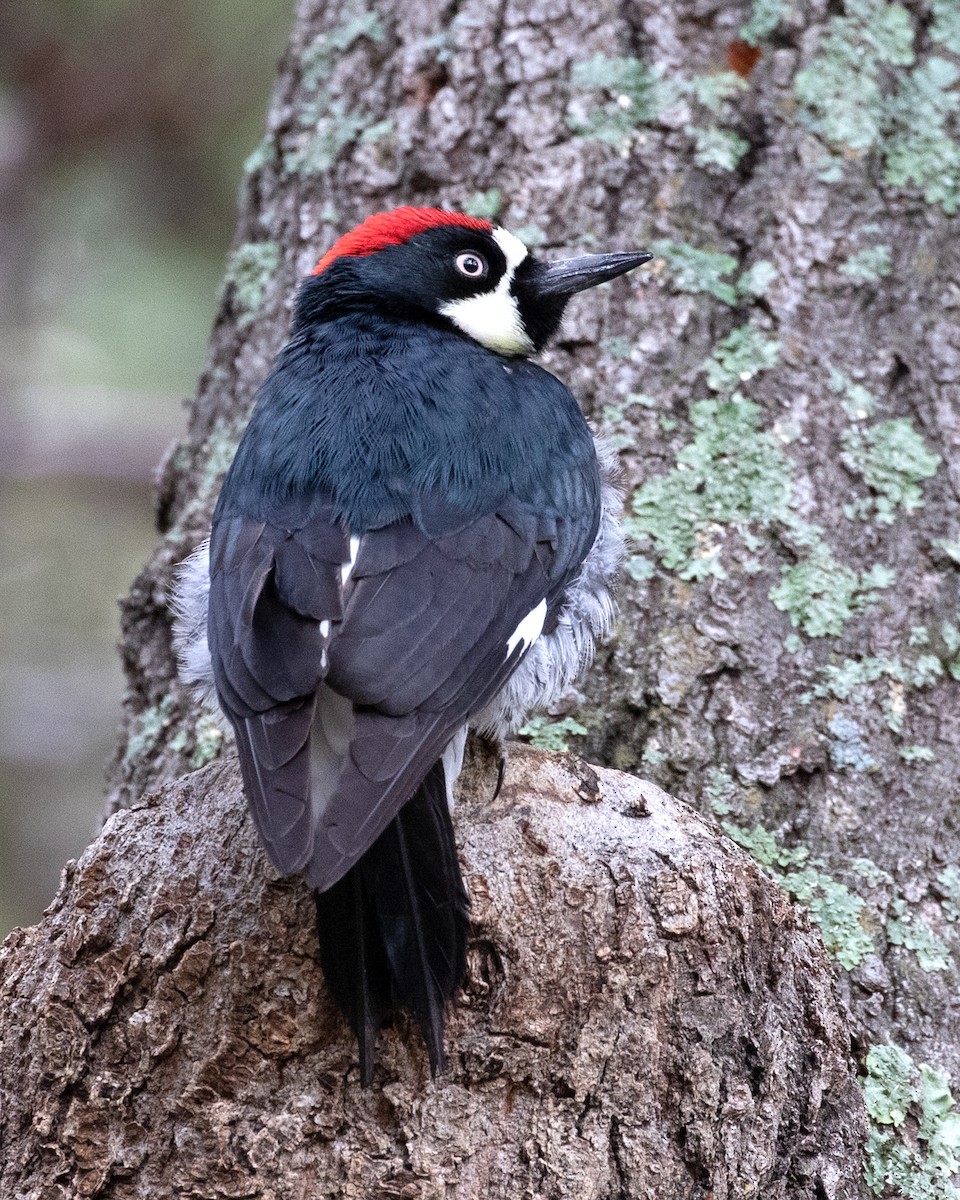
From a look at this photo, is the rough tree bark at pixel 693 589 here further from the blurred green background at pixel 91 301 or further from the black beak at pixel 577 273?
the blurred green background at pixel 91 301

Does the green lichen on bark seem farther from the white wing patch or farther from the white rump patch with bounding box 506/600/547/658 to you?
the white wing patch

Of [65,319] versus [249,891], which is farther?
[65,319]

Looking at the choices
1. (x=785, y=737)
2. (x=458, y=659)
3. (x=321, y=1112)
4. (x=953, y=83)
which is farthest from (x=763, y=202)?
(x=321, y=1112)

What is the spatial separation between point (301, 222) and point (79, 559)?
3905 mm

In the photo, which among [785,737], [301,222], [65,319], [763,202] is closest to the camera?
[785,737]

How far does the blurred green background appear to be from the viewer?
21.1 feet

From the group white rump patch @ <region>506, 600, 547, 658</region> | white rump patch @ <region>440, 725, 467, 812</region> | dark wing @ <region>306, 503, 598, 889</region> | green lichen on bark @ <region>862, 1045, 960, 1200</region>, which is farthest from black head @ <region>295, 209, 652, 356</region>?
green lichen on bark @ <region>862, 1045, 960, 1200</region>

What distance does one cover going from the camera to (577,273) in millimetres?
3201

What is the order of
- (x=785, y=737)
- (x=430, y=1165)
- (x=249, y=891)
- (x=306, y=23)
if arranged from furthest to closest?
(x=306, y=23) → (x=785, y=737) → (x=249, y=891) → (x=430, y=1165)

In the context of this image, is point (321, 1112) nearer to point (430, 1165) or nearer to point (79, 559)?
point (430, 1165)

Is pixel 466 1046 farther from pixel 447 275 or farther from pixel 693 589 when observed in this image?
pixel 447 275

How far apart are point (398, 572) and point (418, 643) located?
18cm

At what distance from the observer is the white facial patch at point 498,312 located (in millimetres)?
3248

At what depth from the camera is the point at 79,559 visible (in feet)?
23.7
